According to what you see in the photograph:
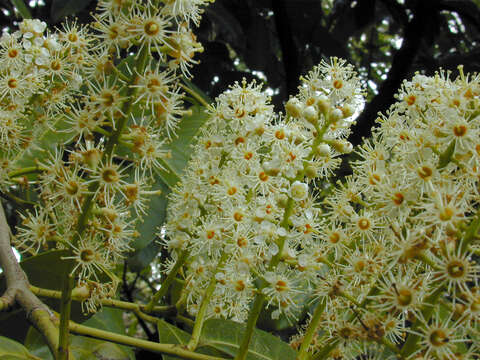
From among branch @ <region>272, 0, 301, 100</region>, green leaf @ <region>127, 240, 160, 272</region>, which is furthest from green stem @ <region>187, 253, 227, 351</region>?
branch @ <region>272, 0, 301, 100</region>

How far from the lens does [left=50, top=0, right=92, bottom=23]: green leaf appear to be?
216 cm

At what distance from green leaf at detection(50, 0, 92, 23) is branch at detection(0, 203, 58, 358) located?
3.94 feet

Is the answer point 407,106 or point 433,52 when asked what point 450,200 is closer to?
point 407,106

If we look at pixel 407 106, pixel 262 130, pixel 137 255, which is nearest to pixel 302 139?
pixel 262 130

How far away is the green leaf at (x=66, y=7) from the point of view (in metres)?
2.16

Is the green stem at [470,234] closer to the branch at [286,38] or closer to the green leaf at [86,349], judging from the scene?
the green leaf at [86,349]

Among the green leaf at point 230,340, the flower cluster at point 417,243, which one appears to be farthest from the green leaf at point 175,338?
the flower cluster at point 417,243

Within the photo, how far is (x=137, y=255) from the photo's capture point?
1.97 metres

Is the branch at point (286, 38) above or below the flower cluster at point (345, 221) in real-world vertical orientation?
above

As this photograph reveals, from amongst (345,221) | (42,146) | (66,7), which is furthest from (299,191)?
(66,7)

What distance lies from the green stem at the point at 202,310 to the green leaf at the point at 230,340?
1.4 inches

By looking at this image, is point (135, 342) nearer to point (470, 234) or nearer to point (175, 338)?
point (175, 338)

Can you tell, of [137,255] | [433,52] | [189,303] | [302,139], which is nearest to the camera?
[302,139]

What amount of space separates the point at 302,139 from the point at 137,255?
98cm
